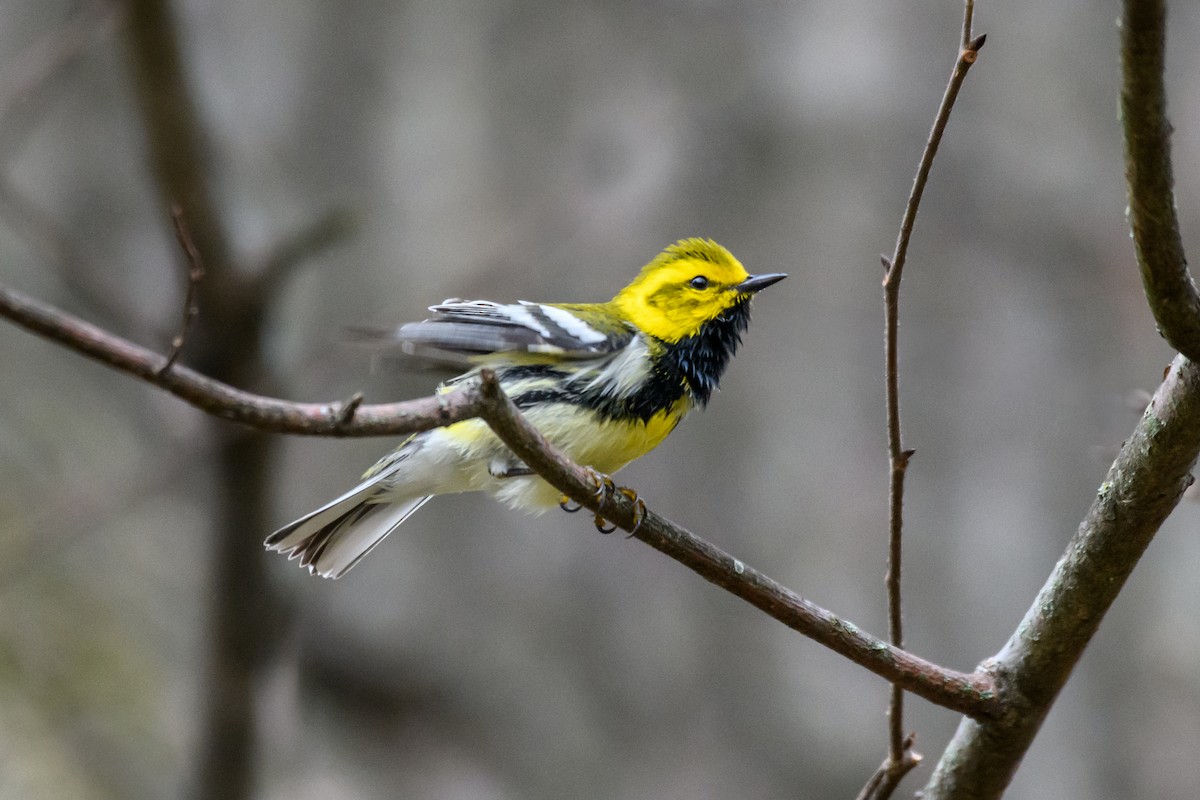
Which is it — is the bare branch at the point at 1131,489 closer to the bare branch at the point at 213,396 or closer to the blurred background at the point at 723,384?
the bare branch at the point at 213,396

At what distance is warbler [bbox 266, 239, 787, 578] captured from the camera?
8.91 feet

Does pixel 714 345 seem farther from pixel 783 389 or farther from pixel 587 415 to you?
pixel 783 389

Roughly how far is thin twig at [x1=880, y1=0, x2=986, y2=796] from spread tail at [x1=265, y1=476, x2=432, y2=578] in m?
1.38

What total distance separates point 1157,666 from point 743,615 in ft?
6.23

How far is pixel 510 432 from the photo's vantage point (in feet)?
5.56

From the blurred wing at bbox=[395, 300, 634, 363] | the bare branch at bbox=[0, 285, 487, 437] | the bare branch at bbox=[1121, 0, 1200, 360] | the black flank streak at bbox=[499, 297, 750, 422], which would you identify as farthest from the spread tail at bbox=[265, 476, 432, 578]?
the bare branch at bbox=[1121, 0, 1200, 360]

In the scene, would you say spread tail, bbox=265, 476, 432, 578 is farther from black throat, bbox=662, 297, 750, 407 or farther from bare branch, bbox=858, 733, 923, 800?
bare branch, bbox=858, 733, 923, 800

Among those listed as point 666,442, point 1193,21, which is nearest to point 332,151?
point 666,442

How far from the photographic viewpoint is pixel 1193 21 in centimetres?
584

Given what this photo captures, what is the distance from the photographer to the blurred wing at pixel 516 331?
216 centimetres

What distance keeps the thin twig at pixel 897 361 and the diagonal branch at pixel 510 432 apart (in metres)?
0.14

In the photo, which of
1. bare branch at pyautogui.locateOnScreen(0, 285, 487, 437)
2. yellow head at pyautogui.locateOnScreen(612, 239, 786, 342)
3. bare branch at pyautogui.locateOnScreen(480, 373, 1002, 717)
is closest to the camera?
bare branch at pyautogui.locateOnScreen(0, 285, 487, 437)

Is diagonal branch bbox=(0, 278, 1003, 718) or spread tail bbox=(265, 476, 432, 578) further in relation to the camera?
spread tail bbox=(265, 476, 432, 578)

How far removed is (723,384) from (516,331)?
3.13 meters
